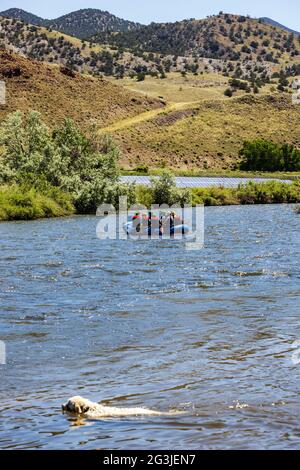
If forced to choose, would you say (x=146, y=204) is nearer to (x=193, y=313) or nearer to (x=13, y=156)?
(x=13, y=156)

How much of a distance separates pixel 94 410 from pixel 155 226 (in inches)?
1132

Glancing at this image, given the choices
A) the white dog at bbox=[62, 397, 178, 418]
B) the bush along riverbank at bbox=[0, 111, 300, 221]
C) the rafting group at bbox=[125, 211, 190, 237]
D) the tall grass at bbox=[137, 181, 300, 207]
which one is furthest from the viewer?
the tall grass at bbox=[137, 181, 300, 207]

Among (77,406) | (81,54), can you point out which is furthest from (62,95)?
(77,406)

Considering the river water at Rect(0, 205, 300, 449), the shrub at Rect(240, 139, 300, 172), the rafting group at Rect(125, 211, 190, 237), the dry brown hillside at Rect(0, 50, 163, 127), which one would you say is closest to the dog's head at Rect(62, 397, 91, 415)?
the river water at Rect(0, 205, 300, 449)

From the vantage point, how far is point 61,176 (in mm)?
54812

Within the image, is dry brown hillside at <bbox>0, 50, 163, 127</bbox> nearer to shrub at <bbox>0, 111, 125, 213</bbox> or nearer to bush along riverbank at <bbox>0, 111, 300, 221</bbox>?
shrub at <bbox>0, 111, 125, 213</bbox>

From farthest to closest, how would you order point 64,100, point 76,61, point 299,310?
point 76,61
point 64,100
point 299,310

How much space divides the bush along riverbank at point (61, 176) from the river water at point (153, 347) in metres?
20.6

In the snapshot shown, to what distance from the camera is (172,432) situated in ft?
30.2

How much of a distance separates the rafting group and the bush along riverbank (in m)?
13.3

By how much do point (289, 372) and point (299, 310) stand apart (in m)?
5.83

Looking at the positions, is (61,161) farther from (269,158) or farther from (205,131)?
(205,131)

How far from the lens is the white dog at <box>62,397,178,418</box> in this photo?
9.80 metres

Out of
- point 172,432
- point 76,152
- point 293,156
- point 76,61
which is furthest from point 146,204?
point 76,61
